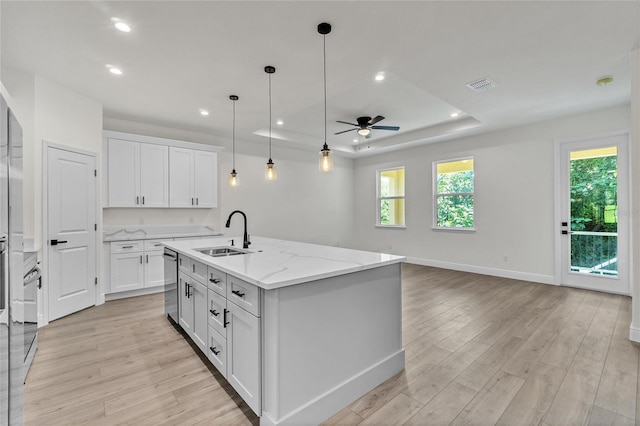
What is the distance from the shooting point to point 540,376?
86.0 inches

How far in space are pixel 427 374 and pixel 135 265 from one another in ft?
13.7

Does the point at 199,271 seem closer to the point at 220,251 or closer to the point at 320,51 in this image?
the point at 220,251

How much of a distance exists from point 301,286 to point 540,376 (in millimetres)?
2012

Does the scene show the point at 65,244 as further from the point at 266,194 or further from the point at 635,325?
the point at 635,325

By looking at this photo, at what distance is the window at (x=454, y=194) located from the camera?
5945mm

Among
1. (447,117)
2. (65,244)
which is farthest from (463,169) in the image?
(65,244)

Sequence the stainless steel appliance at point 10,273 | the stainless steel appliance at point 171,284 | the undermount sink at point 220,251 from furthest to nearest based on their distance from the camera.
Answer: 1. the stainless steel appliance at point 171,284
2. the undermount sink at point 220,251
3. the stainless steel appliance at point 10,273

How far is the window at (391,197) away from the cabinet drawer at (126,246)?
547 cm

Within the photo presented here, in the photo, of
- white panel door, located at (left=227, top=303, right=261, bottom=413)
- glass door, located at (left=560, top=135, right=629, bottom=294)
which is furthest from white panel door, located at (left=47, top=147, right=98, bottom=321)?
glass door, located at (left=560, top=135, right=629, bottom=294)

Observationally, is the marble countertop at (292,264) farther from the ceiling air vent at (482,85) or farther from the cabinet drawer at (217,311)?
the ceiling air vent at (482,85)

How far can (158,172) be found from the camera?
4.72m

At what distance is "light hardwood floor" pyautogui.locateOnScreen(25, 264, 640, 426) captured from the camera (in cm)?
180

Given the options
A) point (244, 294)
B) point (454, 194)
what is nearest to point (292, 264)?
point (244, 294)

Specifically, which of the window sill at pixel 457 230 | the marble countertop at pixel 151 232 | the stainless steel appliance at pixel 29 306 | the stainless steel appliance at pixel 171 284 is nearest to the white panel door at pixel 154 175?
the marble countertop at pixel 151 232
